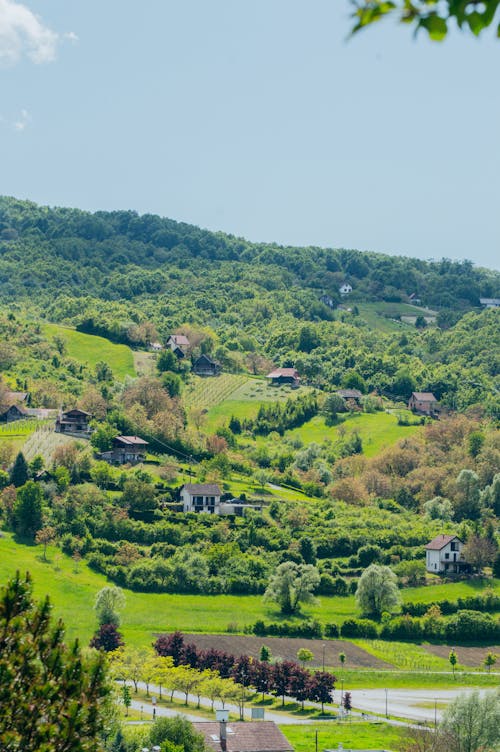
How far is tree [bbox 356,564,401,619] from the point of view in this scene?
84812 millimetres

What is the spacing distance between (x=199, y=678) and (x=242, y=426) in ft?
231

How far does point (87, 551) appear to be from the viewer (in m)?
88.8

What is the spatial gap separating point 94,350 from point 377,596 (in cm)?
7889

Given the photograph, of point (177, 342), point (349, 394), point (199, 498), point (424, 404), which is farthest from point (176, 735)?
point (177, 342)

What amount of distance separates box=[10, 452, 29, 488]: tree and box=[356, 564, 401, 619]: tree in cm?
3008

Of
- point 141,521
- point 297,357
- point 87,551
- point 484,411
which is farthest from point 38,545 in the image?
point 297,357

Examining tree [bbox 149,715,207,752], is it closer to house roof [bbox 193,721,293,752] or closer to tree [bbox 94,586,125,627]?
house roof [bbox 193,721,293,752]

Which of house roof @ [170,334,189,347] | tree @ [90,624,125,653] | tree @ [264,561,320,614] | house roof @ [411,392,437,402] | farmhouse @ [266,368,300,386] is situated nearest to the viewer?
tree @ [90,624,125,653]

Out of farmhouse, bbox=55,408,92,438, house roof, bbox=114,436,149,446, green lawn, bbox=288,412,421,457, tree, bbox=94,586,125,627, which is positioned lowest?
tree, bbox=94,586,125,627

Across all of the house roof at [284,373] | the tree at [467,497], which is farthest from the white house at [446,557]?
the house roof at [284,373]

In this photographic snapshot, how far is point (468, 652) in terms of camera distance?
79750 millimetres

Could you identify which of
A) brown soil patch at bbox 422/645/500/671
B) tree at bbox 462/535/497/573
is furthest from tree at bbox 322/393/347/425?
brown soil patch at bbox 422/645/500/671

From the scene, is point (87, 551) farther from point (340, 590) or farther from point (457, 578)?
point (457, 578)

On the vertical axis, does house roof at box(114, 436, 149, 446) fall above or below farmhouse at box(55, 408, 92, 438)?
below
